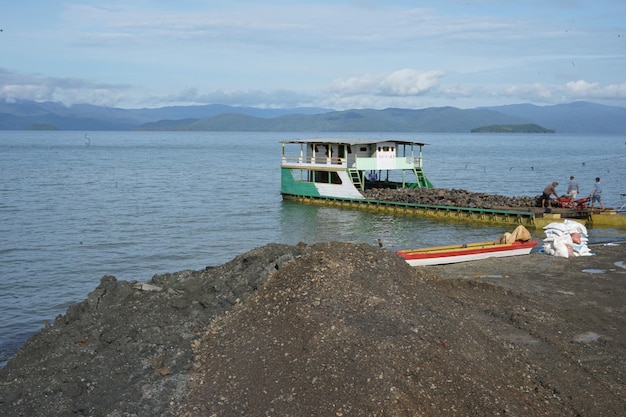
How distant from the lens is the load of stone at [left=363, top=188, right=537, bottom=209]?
35250 millimetres

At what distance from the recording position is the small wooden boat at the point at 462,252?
20672mm

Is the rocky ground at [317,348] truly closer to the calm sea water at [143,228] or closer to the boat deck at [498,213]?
the calm sea water at [143,228]

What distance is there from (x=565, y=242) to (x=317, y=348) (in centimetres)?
1420

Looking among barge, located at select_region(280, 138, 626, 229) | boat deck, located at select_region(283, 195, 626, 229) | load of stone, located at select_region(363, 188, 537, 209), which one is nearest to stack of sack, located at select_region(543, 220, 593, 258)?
boat deck, located at select_region(283, 195, 626, 229)

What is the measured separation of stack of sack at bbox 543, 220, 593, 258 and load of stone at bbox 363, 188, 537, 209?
11.5 metres

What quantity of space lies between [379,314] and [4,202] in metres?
39.1

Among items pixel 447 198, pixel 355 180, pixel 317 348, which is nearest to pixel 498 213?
pixel 447 198

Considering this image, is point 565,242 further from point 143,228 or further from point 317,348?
point 143,228

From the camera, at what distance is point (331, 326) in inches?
458

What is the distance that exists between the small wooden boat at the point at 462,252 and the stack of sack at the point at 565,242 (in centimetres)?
61

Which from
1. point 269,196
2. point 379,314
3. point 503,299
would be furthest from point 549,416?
point 269,196

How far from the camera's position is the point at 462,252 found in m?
21.5

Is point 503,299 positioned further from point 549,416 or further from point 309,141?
point 309,141

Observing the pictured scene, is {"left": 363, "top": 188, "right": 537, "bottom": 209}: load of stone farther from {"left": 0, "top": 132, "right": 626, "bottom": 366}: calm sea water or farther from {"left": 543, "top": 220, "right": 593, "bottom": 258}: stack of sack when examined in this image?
{"left": 543, "top": 220, "right": 593, "bottom": 258}: stack of sack
